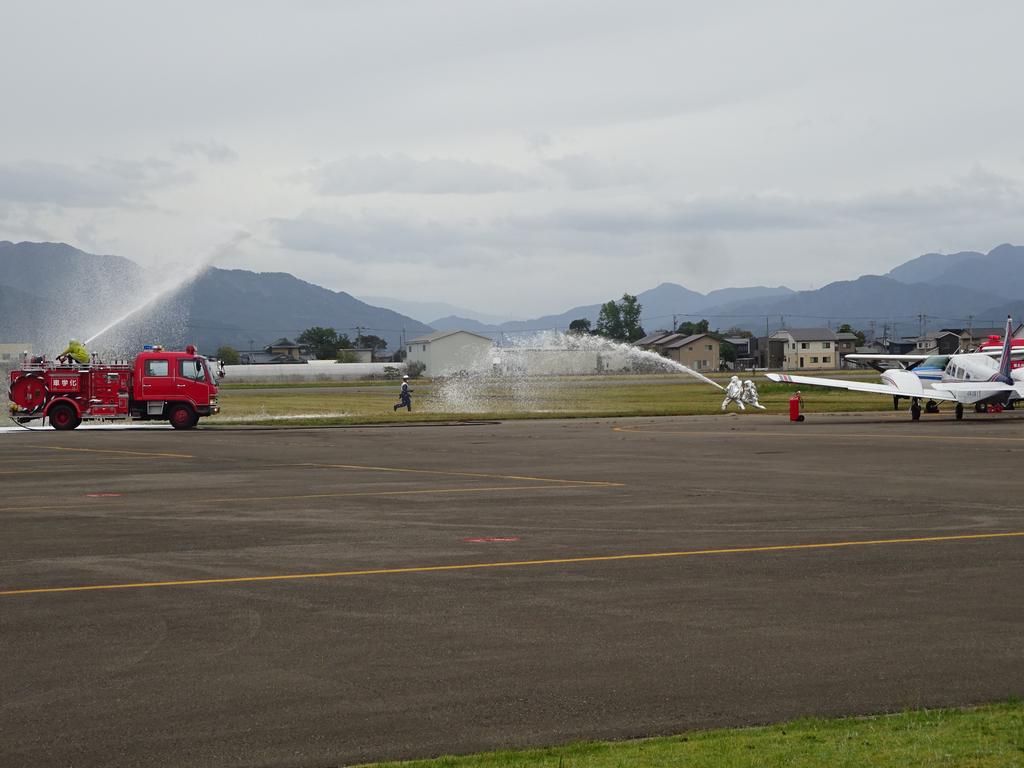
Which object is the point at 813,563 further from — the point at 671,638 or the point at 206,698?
the point at 206,698

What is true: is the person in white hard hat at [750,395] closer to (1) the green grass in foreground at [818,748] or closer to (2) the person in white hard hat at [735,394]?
(2) the person in white hard hat at [735,394]

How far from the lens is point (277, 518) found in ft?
63.3

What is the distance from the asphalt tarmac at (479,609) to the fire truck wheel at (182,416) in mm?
21438

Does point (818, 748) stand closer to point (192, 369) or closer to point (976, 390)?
point (976, 390)

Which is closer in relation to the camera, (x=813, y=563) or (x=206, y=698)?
(x=206, y=698)

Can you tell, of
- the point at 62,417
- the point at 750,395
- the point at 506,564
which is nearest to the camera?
the point at 506,564

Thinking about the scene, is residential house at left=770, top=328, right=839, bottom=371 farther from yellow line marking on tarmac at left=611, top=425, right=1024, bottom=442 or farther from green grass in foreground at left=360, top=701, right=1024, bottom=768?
green grass in foreground at left=360, top=701, right=1024, bottom=768

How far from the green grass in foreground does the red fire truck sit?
41.3m

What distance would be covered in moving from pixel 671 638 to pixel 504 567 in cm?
409

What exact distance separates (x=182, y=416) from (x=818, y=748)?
140 feet

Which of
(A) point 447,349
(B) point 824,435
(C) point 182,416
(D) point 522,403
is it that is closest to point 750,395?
(D) point 522,403

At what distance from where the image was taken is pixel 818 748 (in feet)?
24.1

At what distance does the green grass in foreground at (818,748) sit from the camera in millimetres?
7082

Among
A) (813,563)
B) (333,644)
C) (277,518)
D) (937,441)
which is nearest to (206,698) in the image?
(333,644)
